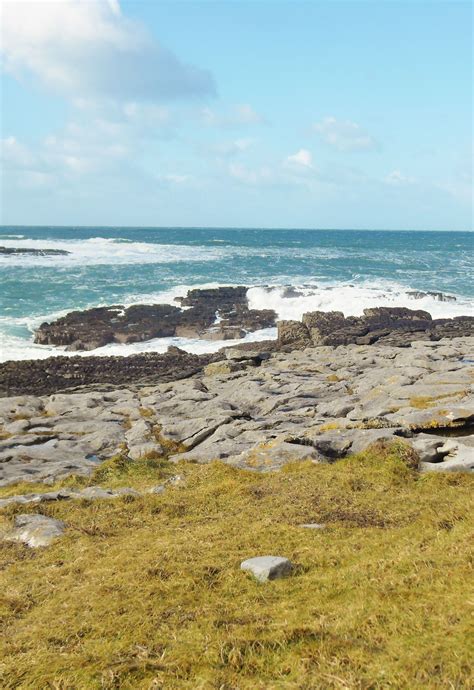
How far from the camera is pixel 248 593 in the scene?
20.3 ft

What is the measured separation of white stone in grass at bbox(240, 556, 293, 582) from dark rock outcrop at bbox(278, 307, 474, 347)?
26.3 metres

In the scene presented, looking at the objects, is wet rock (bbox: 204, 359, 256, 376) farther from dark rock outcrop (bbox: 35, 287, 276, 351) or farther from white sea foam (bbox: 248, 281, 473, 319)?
white sea foam (bbox: 248, 281, 473, 319)

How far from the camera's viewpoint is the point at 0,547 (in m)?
8.12

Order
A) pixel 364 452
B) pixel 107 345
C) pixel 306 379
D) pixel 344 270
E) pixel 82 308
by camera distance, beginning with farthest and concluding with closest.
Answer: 1. pixel 344 270
2. pixel 82 308
3. pixel 107 345
4. pixel 306 379
5. pixel 364 452

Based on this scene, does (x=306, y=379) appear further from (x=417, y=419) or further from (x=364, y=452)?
(x=364, y=452)

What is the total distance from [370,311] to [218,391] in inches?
1053

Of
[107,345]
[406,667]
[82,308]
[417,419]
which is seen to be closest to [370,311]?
[107,345]

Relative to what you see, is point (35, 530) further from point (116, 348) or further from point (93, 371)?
point (116, 348)

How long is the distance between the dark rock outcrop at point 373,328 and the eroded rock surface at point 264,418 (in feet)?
31.2

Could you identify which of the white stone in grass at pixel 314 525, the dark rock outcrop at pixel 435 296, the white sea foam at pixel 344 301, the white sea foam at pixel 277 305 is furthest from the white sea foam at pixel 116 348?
the white stone in grass at pixel 314 525

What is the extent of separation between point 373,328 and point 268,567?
34.0 m

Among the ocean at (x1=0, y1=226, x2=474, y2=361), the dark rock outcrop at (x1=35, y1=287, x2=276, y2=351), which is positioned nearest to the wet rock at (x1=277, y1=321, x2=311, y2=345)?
the ocean at (x1=0, y1=226, x2=474, y2=361)

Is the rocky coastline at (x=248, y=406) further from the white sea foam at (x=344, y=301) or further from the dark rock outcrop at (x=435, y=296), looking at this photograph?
the dark rock outcrop at (x=435, y=296)

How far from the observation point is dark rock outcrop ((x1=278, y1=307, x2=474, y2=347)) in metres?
34.8
